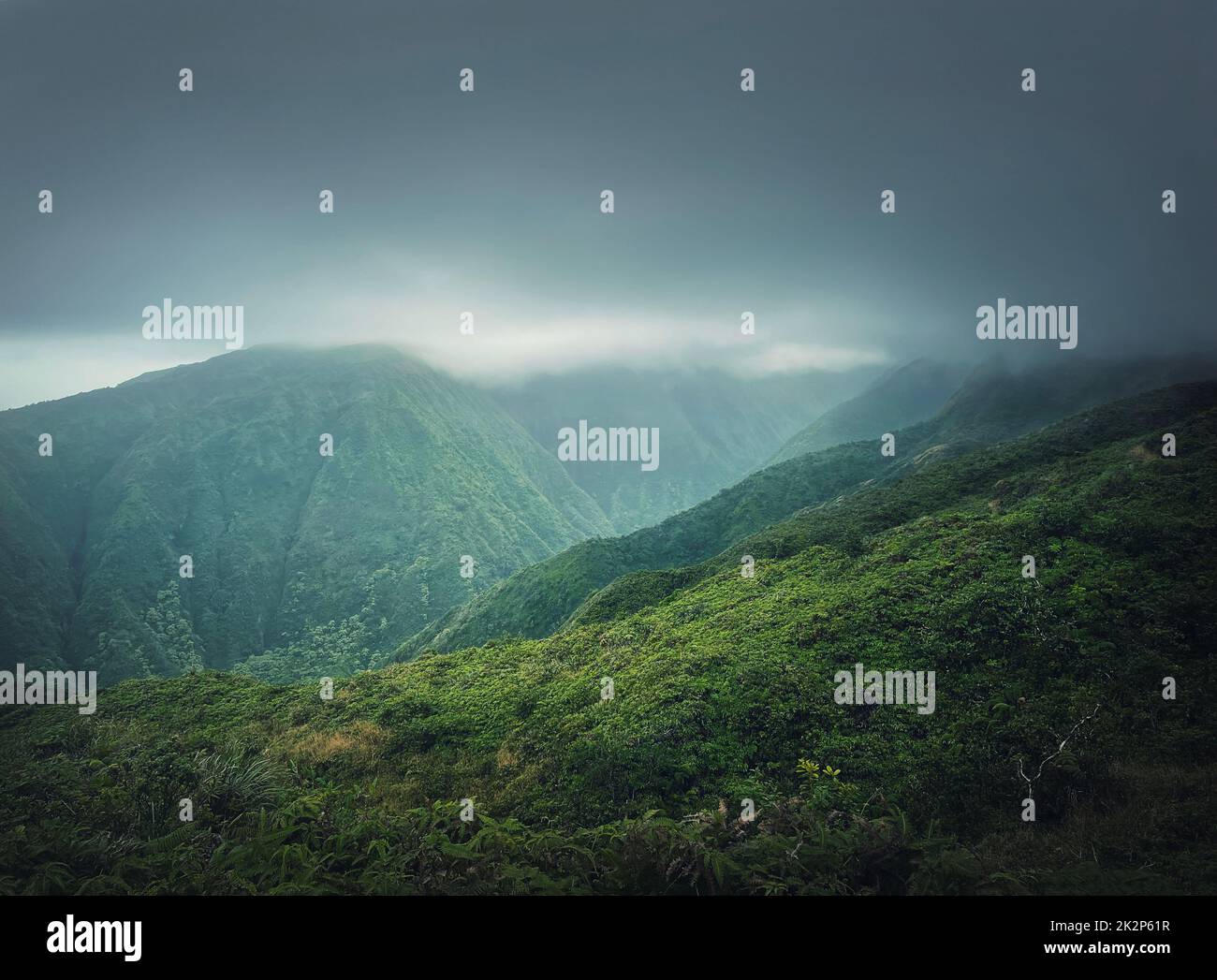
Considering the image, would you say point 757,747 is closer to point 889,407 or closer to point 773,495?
point 773,495

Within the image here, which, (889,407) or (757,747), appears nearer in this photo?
(757,747)

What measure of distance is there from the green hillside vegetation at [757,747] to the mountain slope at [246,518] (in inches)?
3120

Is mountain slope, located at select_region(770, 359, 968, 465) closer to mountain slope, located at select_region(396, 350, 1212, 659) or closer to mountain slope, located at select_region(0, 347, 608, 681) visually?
mountain slope, located at select_region(0, 347, 608, 681)

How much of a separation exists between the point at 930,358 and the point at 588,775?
625 ft

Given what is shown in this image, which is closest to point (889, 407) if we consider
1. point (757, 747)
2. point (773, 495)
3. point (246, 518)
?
point (773, 495)

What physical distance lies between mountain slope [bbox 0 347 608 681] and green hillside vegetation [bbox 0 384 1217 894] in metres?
79.3

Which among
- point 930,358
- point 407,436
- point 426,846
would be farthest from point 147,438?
point 930,358

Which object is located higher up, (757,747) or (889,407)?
(889,407)

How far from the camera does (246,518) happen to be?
123438 mm

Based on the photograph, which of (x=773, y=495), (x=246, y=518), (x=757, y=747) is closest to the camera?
(x=757, y=747)

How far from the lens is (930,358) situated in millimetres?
174250

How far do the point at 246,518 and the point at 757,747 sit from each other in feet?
439

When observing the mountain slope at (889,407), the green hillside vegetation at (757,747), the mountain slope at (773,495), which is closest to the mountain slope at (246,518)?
the mountain slope at (773,495)
